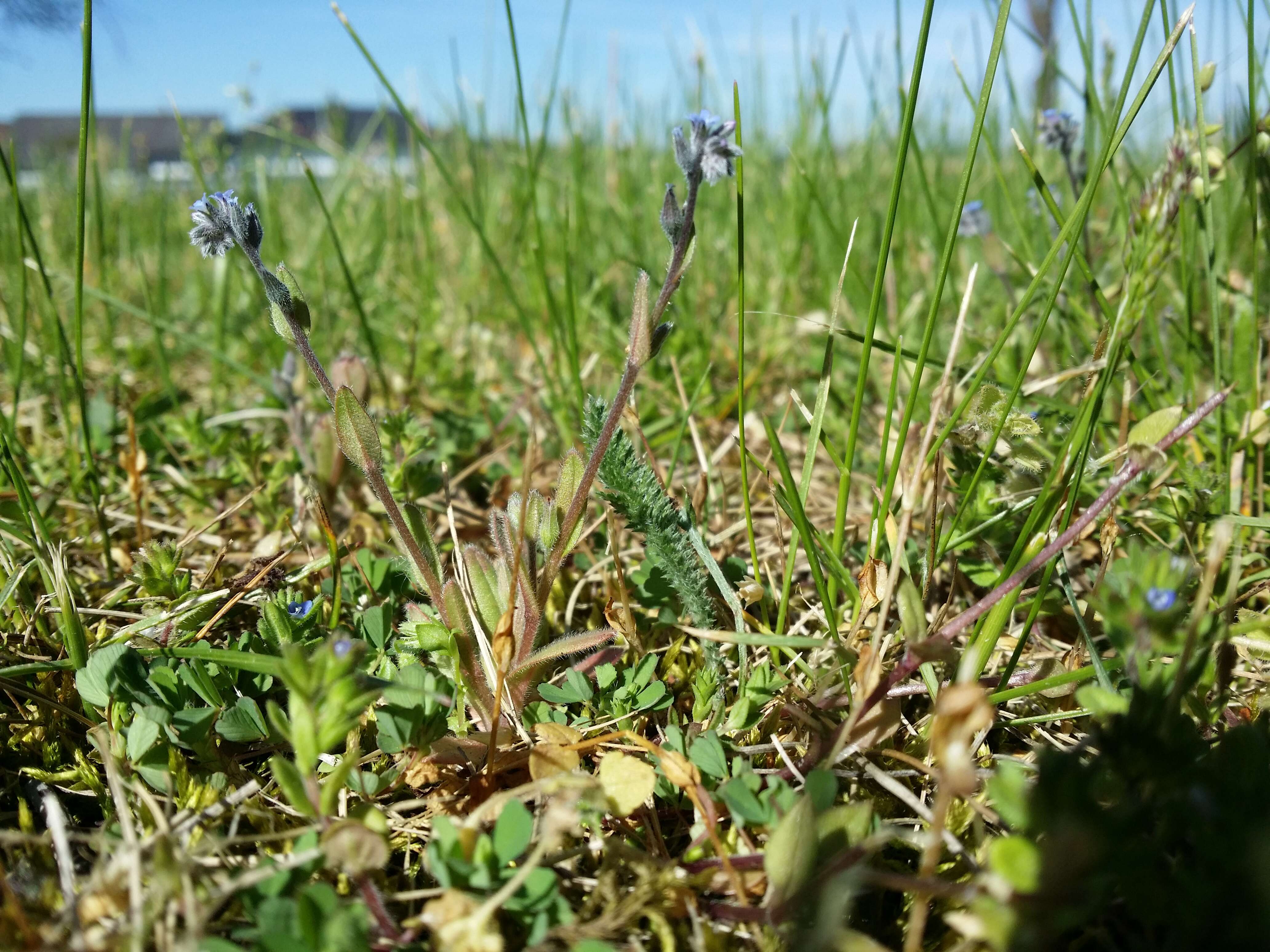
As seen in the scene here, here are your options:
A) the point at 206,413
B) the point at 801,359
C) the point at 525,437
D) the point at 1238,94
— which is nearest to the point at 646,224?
the point at 801,359

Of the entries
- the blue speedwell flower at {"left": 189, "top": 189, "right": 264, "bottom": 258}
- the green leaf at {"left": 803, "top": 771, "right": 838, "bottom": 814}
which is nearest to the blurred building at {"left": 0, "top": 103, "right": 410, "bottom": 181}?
the blue speedwell flower at {"left": 189, "top": 189, "right": 264, "bottom": 258}

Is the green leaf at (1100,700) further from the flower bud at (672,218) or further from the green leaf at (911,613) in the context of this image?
the flower bud at (672,218)

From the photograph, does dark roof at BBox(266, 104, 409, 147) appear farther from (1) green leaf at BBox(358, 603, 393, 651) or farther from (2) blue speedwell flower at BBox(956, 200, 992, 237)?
(1) green leaf at BBox(358, 603, 393, 651)

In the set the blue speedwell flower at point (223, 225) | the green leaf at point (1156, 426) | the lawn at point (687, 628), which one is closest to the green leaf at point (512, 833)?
the lawn at point (687, 628)

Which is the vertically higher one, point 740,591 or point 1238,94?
point 1238,94

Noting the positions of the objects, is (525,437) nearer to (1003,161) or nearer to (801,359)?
(801,359)

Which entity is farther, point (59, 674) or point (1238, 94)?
point (1238, 94)
